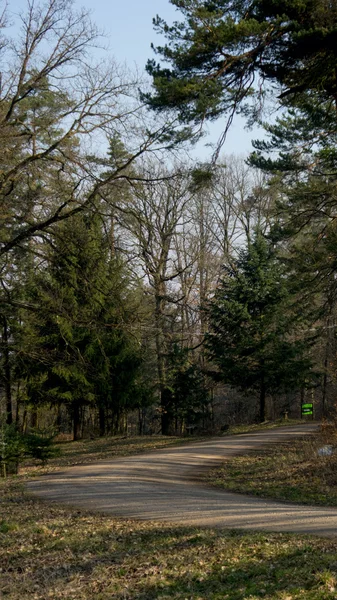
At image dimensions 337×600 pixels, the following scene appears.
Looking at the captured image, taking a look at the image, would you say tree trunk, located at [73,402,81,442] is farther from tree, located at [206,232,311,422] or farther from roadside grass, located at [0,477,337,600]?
roadside grass, located at [0,477,337,600]

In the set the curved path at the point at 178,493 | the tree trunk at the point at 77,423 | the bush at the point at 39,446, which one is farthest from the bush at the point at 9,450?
the tree trunk at the point at 77,423

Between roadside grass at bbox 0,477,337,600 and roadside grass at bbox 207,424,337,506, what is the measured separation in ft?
14.0

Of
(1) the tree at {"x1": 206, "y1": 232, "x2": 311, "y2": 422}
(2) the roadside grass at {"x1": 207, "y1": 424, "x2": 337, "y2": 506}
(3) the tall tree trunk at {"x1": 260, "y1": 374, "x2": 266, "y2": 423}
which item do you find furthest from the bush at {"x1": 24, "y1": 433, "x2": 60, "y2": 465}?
(3) the tall tree trunk at {"x1": 260, "y1": 374, "x2": 266, "y2": 423}

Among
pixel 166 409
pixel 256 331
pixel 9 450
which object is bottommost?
pixel 9 450

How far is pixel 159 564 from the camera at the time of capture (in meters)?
7.53

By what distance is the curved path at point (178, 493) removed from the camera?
9.68 metres

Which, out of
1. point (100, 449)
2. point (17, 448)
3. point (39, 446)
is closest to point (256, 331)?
point (100, 449)

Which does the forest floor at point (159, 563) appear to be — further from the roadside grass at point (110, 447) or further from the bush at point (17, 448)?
the roadside grass at point (110, 447)

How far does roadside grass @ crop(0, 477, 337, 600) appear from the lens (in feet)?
21.0

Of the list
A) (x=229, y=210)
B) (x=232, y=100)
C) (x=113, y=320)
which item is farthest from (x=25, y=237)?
(x=229, y=210)

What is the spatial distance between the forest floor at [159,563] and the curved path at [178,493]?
827mm

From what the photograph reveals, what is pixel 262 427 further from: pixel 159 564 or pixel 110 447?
pixel 159 564

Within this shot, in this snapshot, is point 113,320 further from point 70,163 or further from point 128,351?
point 128,351

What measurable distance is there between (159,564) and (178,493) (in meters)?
6.01
